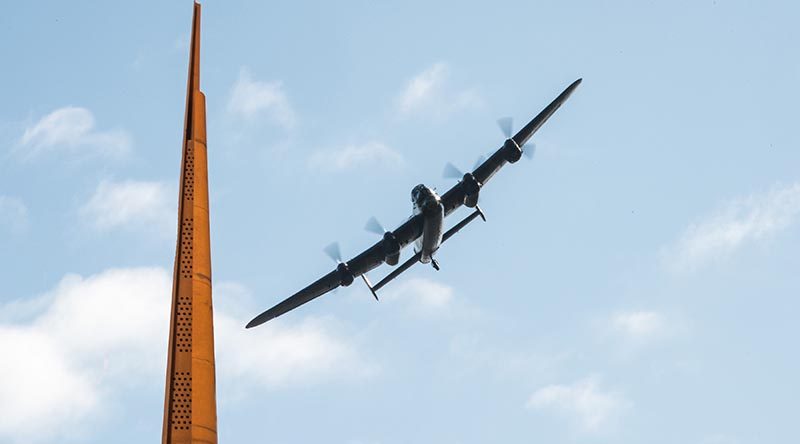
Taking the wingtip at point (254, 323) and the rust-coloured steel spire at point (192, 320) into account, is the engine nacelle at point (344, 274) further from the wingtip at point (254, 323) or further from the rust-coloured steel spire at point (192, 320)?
the rust-coloured steel spire at point (192, 320)

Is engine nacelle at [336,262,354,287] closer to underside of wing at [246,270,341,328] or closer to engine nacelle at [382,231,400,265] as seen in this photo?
underside of wing at [246,270,341,328]

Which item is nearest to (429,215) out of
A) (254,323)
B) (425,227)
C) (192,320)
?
(425,227)

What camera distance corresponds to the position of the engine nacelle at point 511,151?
229ft

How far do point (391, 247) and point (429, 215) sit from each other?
17.3ft

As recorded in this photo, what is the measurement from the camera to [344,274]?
70.6 meters

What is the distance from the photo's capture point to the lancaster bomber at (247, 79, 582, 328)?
65062mm

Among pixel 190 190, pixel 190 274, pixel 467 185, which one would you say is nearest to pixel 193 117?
pixel 190 190

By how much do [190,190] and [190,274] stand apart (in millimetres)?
2964

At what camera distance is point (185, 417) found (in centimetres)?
2581

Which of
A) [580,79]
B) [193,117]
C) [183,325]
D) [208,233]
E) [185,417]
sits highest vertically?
[580,79]

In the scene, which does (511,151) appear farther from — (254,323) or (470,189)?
(254,323)

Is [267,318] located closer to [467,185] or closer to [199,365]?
[467,185]

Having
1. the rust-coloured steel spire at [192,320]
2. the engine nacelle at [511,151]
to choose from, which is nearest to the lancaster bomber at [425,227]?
the engine nacelle at [511,151]

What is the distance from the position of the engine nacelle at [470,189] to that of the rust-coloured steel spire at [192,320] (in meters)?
38.3
